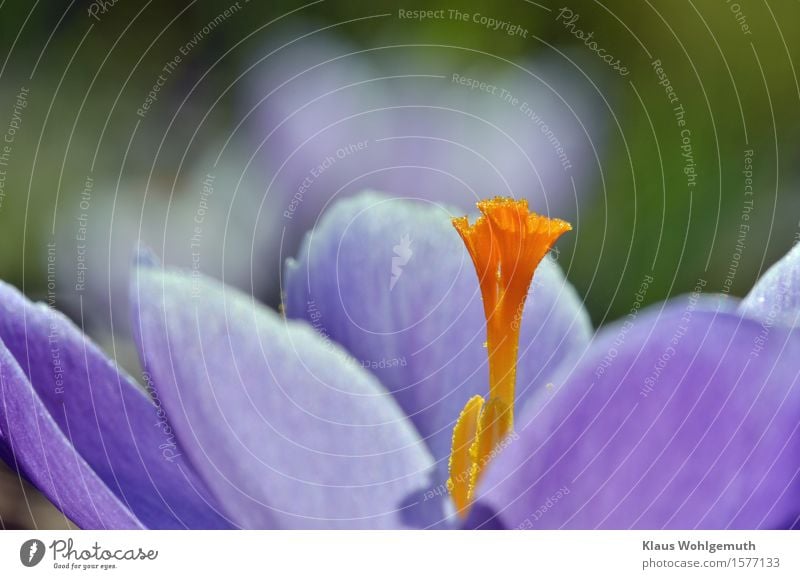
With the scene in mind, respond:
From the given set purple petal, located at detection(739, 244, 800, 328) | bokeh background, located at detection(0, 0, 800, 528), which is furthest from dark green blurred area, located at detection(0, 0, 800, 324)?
purple petal, located at detection(739, 244, 800, 328)

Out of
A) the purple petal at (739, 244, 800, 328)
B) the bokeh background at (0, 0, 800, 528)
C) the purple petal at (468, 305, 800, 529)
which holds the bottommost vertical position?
the purple petal at (468, 305, 800, 529)

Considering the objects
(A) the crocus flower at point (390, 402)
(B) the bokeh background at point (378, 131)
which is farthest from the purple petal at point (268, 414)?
(B) the bokeh background at point (378, 131)

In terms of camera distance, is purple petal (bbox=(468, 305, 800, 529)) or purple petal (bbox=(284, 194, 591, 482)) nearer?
purple petal (bbox=(468, 305, 800, 529))

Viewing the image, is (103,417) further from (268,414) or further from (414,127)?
(414,127)

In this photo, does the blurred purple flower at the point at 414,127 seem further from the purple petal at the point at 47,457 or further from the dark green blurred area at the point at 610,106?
the purple petal at the point at 47,457

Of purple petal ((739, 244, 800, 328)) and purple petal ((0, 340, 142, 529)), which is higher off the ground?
purple petal ((739, 244, 800, 328))

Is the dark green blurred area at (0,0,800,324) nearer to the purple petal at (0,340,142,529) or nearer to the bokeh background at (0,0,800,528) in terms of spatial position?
the bokeh background at (0,0,800,528)
